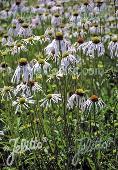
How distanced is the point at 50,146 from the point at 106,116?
2.73ft

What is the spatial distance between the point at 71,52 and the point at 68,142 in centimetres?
75

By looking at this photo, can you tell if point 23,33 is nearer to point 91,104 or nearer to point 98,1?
point 98,1

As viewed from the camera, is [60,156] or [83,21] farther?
[83,21]

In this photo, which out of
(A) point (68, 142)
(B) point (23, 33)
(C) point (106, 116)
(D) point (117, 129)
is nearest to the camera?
(A) point (68, 142)

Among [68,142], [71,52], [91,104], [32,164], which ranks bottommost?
[32,164]

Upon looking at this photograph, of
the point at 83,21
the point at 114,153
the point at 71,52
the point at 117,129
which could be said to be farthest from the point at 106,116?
the point at 83,21

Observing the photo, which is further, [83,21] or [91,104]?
[83,21]

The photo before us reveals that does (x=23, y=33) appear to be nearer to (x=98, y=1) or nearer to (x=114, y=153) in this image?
(x=98, y=1)

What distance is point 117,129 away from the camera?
4184 millimetres

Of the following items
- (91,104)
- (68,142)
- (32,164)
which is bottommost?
(32,164)

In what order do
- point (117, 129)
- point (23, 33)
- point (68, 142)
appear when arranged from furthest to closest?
point (23, 33), point (117, 129), point (68, 142)

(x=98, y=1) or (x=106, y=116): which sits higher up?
(x=98, y=1)

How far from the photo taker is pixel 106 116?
4.59m

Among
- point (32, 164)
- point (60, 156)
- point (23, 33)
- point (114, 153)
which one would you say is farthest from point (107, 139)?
point (23, 33)
